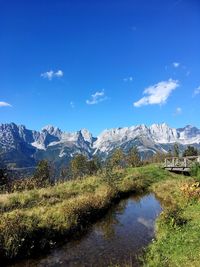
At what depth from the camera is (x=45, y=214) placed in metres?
23.4

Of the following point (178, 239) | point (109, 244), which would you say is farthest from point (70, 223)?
point (178, 239)

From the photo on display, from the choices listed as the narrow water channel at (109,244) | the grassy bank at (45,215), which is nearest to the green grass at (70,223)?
the grassy bank at (45,215)

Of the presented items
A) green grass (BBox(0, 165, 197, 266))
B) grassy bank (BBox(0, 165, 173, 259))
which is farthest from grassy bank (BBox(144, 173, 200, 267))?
grassy bank (BBox(0, 165, 173, 259))

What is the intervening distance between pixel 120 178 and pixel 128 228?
81.1 feet

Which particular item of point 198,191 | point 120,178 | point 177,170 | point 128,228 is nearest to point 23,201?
point 128,228

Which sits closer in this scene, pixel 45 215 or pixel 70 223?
→ pixel 45 215

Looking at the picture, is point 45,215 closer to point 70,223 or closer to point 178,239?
point 70,223

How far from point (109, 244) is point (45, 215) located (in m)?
4.68

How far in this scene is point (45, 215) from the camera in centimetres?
2311

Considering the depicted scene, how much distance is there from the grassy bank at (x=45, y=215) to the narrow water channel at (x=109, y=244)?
35.3 inches

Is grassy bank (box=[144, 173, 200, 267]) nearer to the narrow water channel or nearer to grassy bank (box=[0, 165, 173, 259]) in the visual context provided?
the narrow water channel

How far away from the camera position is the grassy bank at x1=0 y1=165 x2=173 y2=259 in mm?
19188

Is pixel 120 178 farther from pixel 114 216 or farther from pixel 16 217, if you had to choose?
pixel 16 217

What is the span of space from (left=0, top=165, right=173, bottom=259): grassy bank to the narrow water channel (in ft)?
2.94
